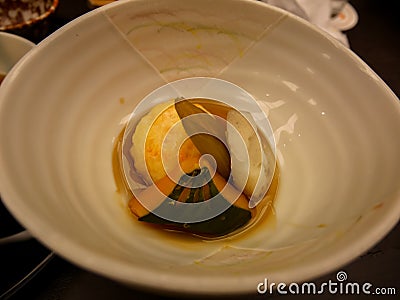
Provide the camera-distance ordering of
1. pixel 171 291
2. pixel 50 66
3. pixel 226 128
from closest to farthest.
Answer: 1. pixel 171 291
2. pixel 50 66
3. pixel 226 128

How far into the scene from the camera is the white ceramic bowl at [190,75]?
1.86ft

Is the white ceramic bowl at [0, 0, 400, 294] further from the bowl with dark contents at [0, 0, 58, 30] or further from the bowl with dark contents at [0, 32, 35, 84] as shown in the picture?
the bowl with dark contents at [0, 0, 58, 30]

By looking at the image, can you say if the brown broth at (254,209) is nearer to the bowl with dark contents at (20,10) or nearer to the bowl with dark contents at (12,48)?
the bowl with dark contents at (12,48)

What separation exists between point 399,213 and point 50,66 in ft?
2.17

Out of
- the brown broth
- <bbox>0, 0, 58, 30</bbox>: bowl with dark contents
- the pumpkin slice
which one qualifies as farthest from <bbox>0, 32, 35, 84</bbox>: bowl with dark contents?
the pumpkin slice

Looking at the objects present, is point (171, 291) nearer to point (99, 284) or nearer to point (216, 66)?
point (99, 284)

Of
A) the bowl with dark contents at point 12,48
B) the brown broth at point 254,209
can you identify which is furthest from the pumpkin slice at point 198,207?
the bowl with dark contents at point 12,48

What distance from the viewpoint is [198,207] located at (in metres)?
0.82

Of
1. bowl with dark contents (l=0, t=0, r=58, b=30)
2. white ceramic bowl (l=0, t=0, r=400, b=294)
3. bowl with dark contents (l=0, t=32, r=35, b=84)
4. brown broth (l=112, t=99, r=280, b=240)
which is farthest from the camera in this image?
bowl with dark contents (l=0, t=0, r=58, b=30)

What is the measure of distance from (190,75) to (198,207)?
14.4 inches

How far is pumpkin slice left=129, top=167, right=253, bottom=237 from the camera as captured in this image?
2.58 feet

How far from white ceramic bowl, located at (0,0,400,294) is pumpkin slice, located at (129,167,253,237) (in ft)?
0.13

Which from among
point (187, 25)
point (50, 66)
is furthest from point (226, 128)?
point (50, 66)

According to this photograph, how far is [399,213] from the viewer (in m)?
0.61
